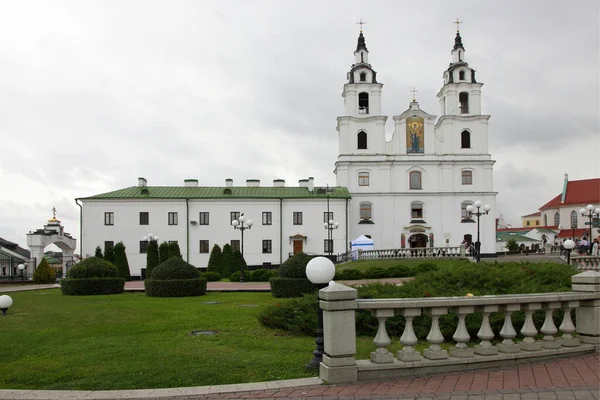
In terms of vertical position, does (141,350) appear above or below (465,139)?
below

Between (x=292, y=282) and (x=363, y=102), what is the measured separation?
42205 millimetres

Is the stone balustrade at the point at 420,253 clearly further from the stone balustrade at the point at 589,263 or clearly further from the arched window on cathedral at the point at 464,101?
the arched window on cathedral at the point at 464,101

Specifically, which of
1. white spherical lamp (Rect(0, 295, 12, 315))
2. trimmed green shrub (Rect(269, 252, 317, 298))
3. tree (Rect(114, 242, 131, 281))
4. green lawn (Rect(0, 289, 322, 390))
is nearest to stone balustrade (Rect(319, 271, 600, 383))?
green lawn (Rect(0, 289, 322, 390))

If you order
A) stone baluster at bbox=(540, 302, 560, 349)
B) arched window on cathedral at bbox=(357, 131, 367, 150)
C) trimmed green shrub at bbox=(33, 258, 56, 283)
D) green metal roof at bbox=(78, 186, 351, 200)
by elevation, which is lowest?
trimmed green shrub at bbox=(33, 258, 56, 283)

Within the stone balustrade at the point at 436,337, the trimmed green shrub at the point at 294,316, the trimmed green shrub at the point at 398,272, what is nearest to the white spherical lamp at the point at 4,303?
the trimmed green shrub at the point at 294,316

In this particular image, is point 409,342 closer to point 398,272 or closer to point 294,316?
point 294,316

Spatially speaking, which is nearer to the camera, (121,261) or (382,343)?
(382,343)

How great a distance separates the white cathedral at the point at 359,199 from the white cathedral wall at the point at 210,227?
98 millimetres

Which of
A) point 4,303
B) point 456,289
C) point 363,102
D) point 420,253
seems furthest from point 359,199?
point 456,289

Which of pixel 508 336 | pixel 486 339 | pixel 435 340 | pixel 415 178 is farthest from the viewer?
pixel 415 178

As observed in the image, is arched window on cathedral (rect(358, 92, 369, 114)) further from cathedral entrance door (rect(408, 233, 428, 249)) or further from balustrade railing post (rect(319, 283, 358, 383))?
balustrade railing post (rect(319, 283, 358, 383))

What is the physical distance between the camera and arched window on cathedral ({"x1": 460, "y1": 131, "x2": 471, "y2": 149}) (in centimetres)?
5741

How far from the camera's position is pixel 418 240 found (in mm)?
56469

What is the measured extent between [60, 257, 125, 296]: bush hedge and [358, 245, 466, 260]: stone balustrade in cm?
2442
